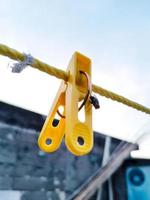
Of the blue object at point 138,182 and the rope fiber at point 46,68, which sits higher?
the blue object at point 138,182

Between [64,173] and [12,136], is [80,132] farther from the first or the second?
[64,173]

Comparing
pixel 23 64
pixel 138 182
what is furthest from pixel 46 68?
pixel 138 182

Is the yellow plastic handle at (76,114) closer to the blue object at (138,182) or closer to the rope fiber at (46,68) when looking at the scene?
the rope fiber at (46,68)

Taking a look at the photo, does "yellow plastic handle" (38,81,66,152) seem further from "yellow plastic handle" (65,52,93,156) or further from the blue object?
the blue object

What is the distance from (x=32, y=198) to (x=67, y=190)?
211 mm

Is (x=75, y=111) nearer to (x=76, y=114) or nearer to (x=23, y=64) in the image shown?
(x=76, y=114)

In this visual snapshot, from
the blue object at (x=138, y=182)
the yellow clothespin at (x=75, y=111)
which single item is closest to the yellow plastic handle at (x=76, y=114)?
the yellow clothespin at (x=75, y=111)

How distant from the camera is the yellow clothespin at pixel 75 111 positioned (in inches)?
14.8

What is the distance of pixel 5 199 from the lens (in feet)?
3.59

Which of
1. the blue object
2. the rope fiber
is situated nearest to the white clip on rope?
the rope fiber

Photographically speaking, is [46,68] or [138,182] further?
[138,182]

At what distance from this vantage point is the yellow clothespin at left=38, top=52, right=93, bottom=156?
377 millimetres

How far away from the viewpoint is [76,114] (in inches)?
15.8

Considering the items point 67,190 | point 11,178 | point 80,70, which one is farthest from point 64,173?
point 80,70
